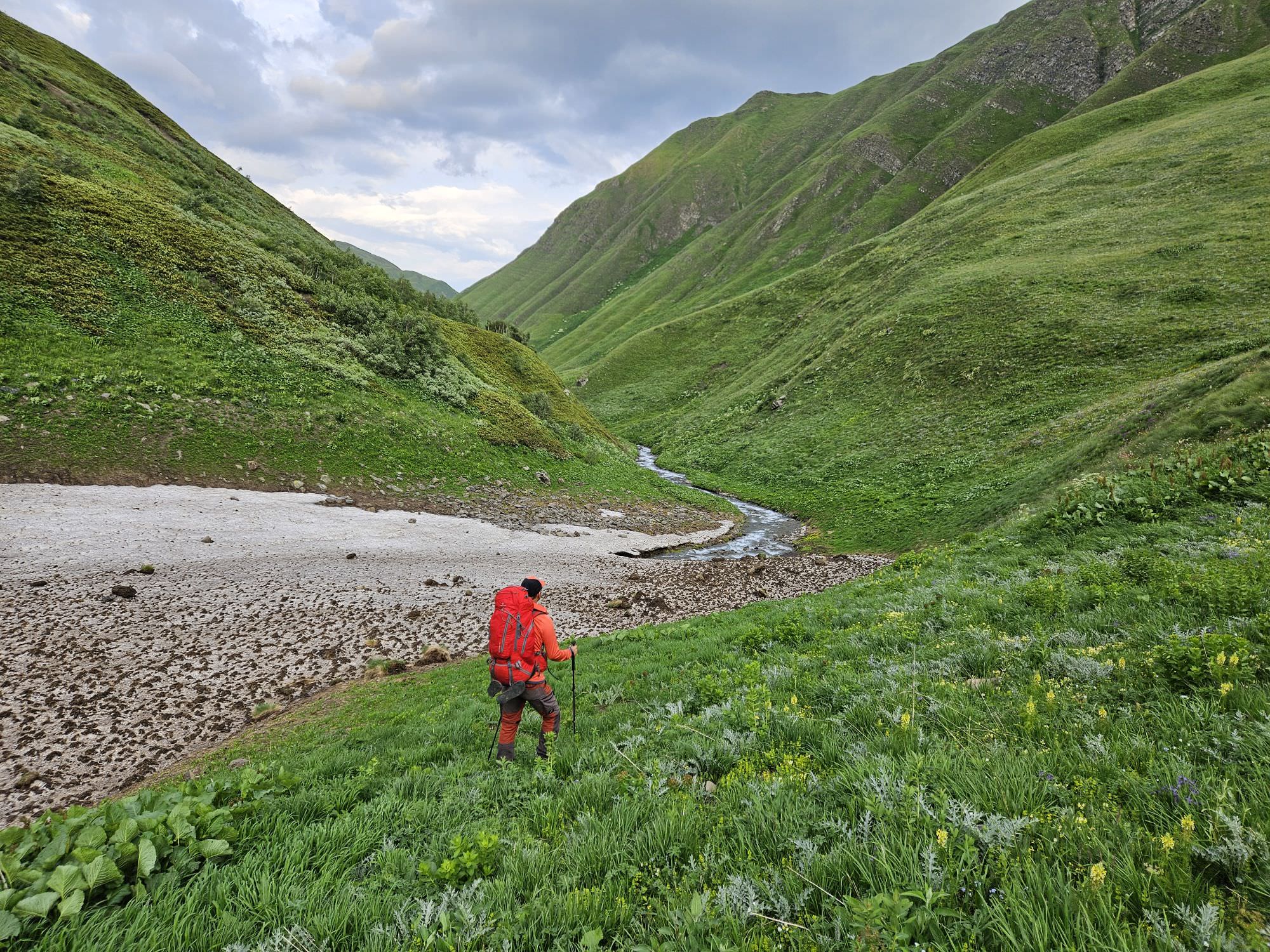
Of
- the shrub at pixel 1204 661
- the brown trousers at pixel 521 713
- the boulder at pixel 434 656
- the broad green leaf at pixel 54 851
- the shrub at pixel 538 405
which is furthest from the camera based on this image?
the shrub at pixel 538 405

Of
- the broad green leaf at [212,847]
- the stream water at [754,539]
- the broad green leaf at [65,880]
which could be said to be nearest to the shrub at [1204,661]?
the broad green leaf at [212,847]

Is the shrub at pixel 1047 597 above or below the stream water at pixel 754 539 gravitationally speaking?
above

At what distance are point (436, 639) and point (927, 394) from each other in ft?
142

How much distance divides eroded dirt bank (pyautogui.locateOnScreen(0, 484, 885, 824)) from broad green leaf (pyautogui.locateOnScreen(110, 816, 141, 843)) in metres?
7.59

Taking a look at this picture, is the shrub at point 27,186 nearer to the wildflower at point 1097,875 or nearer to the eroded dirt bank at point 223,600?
the eroded dirt bank at point 223,600

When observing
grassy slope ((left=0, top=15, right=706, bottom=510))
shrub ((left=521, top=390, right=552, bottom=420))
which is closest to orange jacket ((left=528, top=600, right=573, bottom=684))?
grassy slope ((left=0, top=15, right=706, bottom=510))

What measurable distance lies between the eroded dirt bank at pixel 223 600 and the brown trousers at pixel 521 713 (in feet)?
24.8

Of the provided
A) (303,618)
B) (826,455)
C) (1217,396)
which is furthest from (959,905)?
(826,455)

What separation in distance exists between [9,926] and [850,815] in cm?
506

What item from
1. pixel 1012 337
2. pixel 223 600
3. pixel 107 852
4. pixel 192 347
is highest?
pixel 1012 337

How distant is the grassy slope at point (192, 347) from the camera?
22.2 metres

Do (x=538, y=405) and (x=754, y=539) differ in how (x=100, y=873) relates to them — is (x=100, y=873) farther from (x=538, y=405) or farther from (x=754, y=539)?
(x=538, y=405)

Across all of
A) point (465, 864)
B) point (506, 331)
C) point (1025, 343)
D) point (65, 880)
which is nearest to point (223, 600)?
point (65, 880)

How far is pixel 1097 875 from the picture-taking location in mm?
2361
